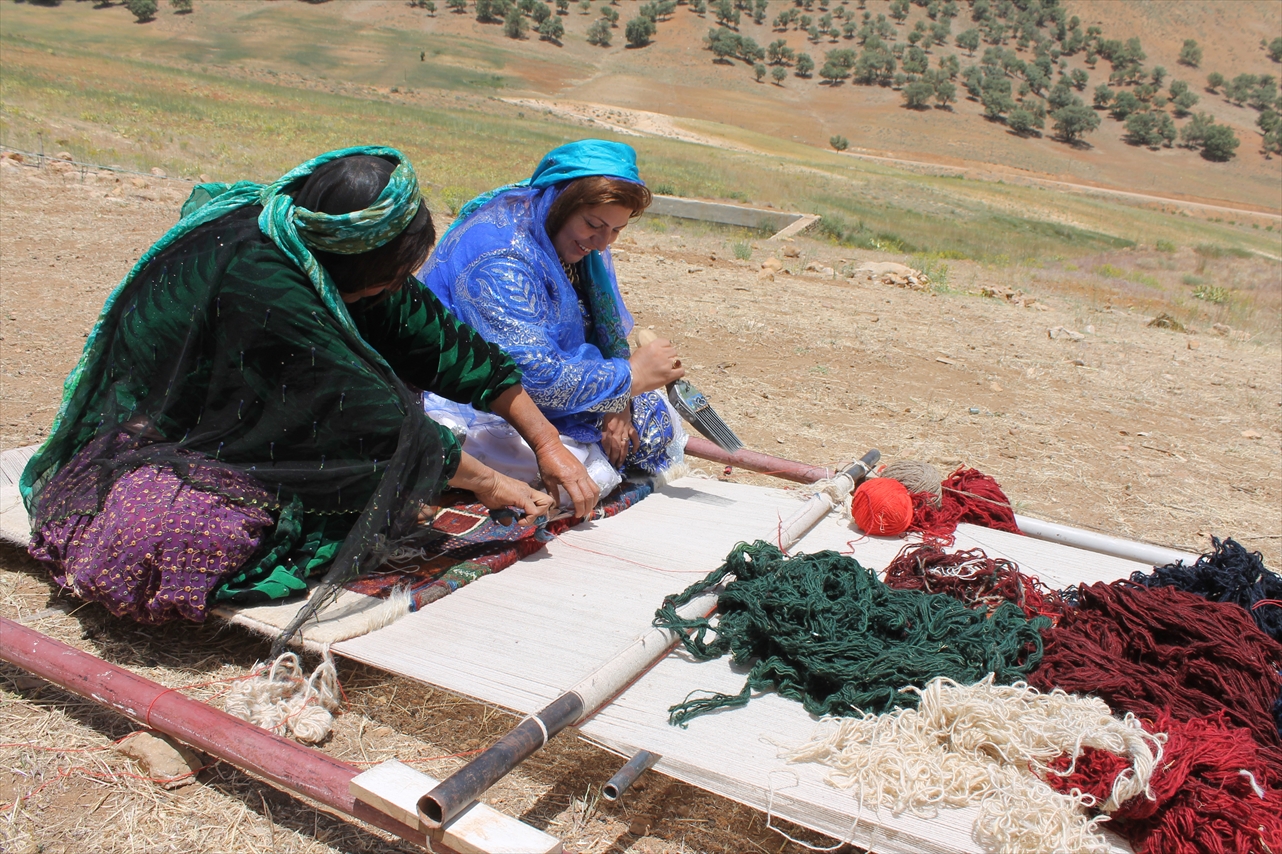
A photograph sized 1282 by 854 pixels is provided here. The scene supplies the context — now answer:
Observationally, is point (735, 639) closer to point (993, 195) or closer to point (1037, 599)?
point (1037, 599)

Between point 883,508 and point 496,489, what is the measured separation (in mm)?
1307

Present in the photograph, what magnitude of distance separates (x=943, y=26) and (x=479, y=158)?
73191mm

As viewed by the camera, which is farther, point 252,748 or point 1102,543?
point 1102,543

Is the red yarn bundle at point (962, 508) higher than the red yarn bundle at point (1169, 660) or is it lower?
Answer: lower

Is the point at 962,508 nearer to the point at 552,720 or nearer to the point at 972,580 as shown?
the point at 972,580

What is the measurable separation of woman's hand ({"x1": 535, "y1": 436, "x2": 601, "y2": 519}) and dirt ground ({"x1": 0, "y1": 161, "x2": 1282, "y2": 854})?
671mm

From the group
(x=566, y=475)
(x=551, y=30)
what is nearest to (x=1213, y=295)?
(x=566, y=475)

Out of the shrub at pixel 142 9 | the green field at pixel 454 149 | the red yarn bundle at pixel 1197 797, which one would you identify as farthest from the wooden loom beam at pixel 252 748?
the shrub at pixel 142 9

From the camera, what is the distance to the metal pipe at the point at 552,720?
153 centimetres

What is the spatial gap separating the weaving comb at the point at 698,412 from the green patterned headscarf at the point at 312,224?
1.53 m

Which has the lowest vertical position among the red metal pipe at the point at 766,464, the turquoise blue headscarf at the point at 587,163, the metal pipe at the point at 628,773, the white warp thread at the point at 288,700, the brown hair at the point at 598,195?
the white warp thread at the point at 288,700

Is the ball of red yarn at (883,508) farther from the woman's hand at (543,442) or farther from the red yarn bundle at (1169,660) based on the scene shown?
the woman's hand at (543,442)

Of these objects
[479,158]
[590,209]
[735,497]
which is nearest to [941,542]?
[735,497]

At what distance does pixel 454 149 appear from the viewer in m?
21.0
